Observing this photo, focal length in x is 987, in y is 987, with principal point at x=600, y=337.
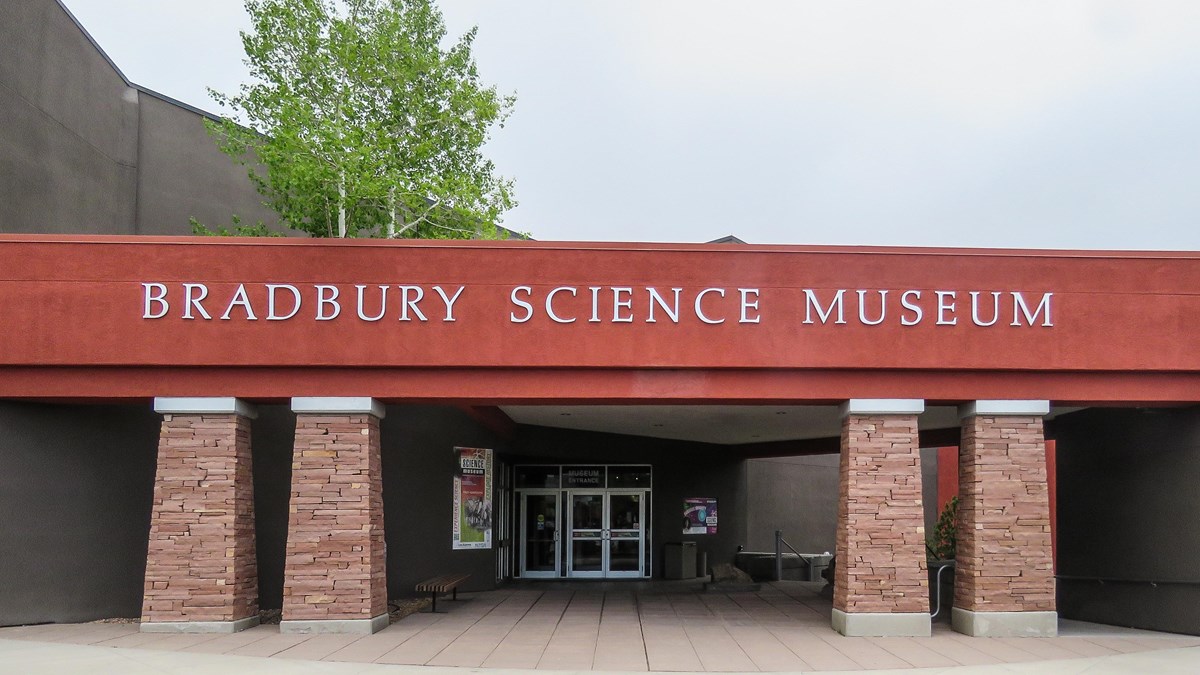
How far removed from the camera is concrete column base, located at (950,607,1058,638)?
12820 mm

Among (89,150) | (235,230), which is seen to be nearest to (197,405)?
(89,150)

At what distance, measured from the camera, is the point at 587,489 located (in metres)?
22.6

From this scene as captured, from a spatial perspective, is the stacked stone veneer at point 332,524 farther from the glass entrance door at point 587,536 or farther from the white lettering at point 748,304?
the glass entrance door at point 587,536

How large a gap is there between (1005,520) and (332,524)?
28.9 feet

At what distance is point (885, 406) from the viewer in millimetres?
13078

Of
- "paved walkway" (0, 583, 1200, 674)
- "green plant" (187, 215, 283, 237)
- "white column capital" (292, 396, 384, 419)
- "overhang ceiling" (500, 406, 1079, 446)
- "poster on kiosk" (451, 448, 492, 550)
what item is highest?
"green plant" (187, 215, 283, 237)

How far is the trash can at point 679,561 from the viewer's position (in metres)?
22.6

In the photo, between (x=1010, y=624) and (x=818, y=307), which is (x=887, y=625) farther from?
(x=818, y=307)

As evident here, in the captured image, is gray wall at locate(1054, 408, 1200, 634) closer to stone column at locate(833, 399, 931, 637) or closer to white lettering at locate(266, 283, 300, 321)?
stone column at locate(833, 399, 931, 637)

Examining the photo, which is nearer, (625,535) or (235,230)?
(235,230)

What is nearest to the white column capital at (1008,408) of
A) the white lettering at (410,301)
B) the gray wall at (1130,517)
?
the gray wall at (1130,517)

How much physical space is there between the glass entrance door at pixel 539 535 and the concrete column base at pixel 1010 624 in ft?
36.2

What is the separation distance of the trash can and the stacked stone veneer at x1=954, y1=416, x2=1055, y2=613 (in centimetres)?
990

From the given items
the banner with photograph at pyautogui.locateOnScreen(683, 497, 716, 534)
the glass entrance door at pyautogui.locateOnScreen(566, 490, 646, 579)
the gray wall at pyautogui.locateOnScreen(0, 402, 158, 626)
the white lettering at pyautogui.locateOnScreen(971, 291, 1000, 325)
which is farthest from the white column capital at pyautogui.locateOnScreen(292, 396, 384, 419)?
the banner with photograph at pyautogui.locateOnScreen(683, 497, 716, 534)
